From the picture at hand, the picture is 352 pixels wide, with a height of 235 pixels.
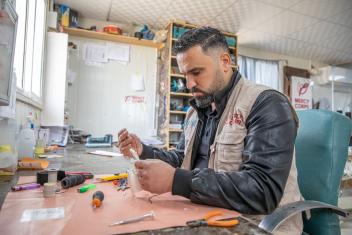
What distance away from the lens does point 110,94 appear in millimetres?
3375

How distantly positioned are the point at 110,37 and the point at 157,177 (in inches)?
116

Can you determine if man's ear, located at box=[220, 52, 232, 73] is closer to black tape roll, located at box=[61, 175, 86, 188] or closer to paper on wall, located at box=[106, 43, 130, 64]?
black tape roll, located at box=[61, 175, 86, 188]

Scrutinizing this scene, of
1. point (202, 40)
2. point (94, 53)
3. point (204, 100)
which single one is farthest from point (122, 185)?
point (94, 53)

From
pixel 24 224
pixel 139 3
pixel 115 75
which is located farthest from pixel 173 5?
→ pixel 24 224

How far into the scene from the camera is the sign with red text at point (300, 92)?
454 centimetres

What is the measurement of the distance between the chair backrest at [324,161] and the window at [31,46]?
5.97 ft

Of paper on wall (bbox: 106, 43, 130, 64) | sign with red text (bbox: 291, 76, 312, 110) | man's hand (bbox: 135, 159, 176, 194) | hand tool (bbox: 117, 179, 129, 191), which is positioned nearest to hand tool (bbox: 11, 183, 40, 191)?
hand tool (bbox: 117, 179, 129, 191)

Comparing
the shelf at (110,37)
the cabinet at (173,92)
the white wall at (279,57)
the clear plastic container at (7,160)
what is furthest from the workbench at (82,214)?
the white wall at (279,57)

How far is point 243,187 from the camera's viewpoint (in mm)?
652

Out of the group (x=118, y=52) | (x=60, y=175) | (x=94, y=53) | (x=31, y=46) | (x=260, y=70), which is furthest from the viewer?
(x=260, y=70)

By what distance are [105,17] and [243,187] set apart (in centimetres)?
322

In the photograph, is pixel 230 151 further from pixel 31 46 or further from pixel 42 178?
pixel 31 46

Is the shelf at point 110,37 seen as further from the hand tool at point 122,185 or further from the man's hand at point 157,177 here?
the man's hand at point 157,177

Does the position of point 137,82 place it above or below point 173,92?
above
